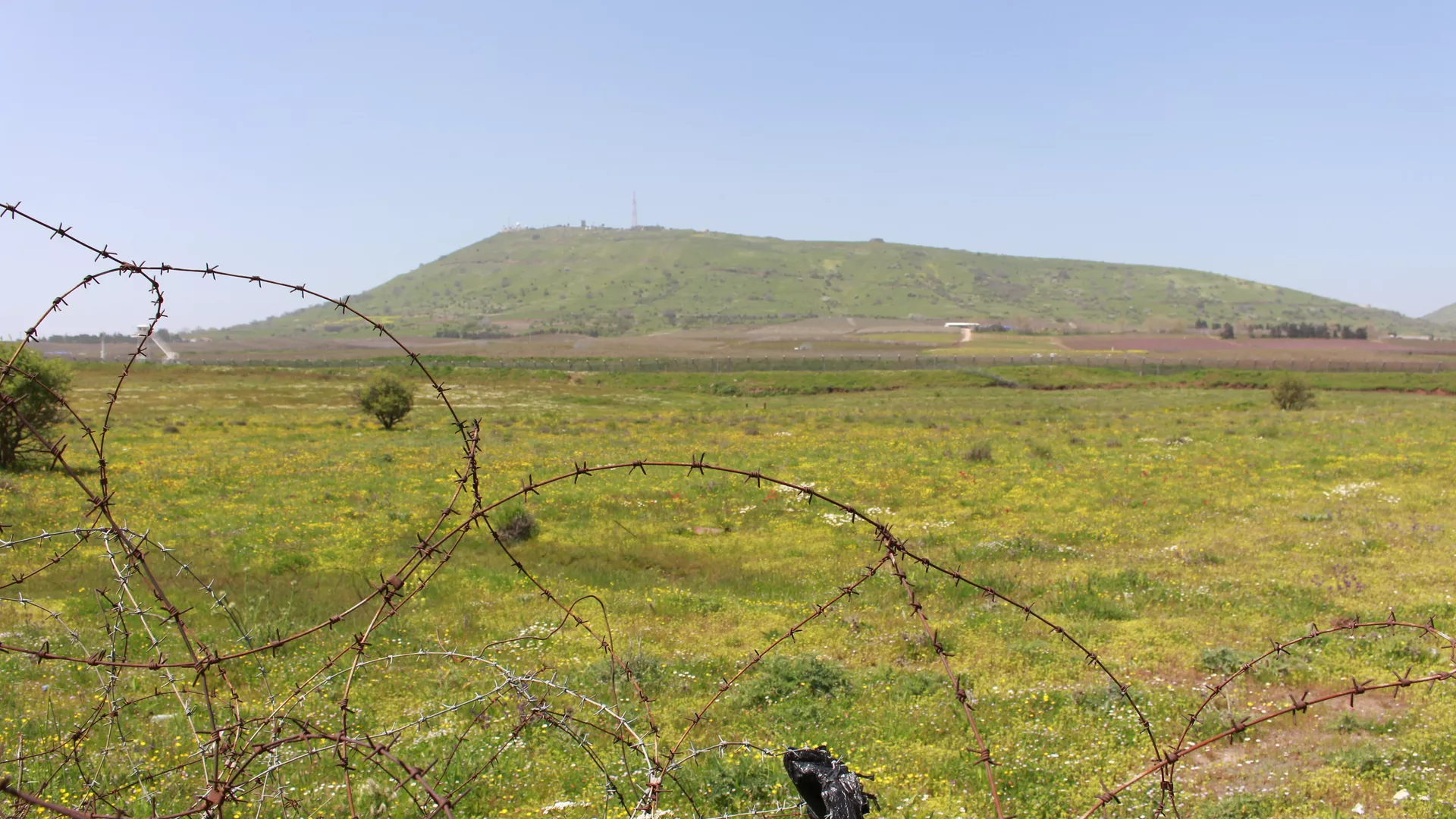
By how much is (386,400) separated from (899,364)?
64754mm

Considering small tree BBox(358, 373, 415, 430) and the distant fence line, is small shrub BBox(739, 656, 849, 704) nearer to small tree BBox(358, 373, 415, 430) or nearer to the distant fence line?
small tree BBox(358, 373, 415, 430)

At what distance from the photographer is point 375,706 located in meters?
8.51

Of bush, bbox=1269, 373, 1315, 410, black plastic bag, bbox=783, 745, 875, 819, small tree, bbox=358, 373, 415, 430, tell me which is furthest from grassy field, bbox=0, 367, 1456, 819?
bush, bbox=1269, 373, 1315, 410

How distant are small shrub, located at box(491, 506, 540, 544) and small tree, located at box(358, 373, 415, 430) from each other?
24873 millimetres

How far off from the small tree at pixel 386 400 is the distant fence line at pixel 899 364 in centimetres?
4573

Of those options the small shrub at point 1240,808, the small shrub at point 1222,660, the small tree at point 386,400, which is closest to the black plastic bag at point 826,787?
the small shrub at point 1240,808

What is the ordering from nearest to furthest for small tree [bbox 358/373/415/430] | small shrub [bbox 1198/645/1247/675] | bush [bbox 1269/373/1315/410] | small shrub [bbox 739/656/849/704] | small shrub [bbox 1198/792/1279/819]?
small shrub [bbox 1198/792/1279/819], small shrub [bbox 739/656/849/704], small shrub [bbox 1198/645/1247/675], small tree [bbox 358/373/415/430], bush [bbox 1269/373/1315/410]

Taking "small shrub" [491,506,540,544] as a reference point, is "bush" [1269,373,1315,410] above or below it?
above

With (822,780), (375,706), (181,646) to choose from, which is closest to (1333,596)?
(822,780)

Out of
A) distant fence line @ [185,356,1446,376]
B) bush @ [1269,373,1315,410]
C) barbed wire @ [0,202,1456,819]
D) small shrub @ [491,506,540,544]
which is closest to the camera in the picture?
barbed wire @ [0,202,1456,819]

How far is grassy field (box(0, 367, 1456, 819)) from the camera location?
678 cm

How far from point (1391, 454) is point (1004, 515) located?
14842 millimetres

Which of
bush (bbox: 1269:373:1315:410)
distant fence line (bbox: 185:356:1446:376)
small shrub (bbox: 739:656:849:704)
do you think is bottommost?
small shrub (bbox: 739:656:849:704)

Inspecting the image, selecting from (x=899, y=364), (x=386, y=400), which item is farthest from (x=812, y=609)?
(x=899, y=364)
